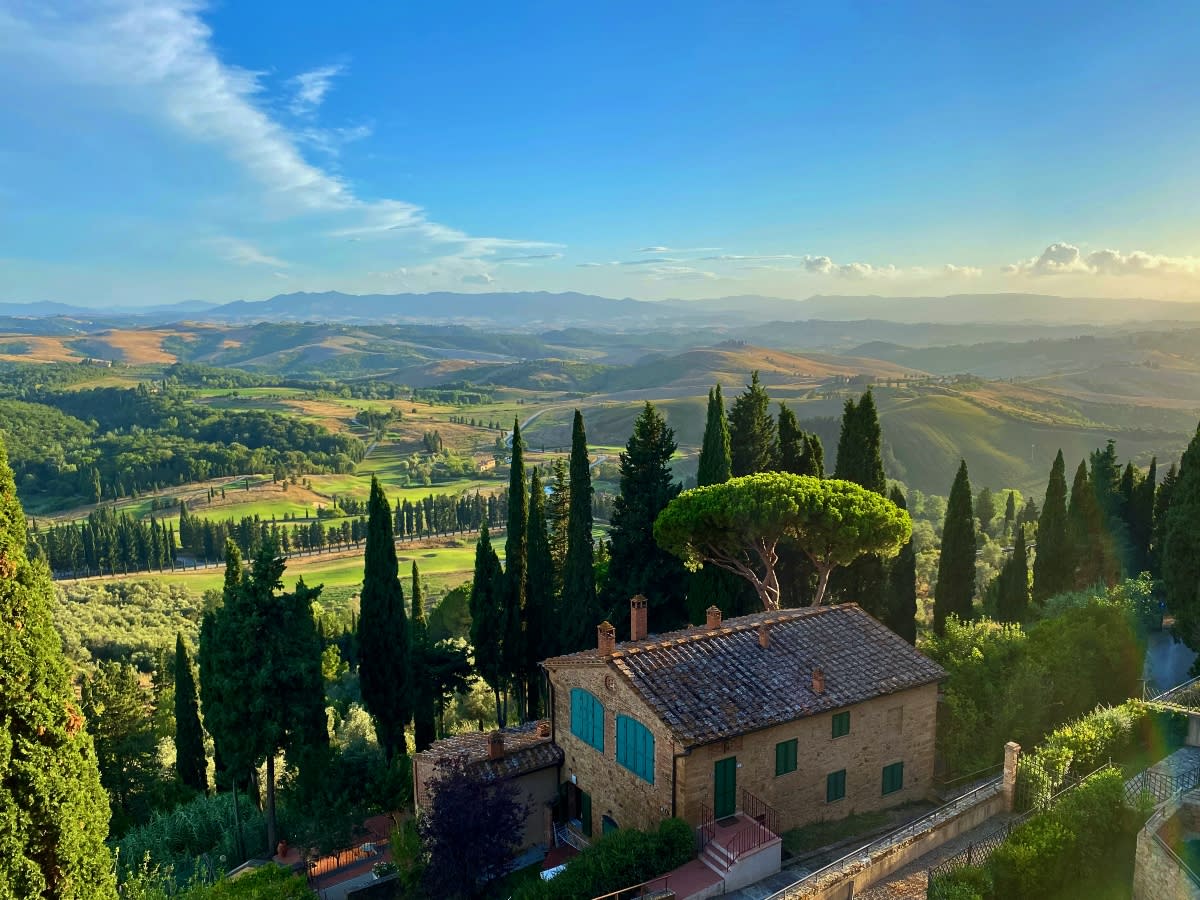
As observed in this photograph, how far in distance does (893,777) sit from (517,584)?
51.3ft

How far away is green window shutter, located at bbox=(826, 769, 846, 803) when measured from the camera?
19.8 metres

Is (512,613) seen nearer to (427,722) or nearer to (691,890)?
(427,722)

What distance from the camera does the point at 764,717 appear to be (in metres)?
18.4

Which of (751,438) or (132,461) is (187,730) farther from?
(132,461)

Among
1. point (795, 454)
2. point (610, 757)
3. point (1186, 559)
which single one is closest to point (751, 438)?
point (795, 454)

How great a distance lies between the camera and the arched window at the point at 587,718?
1988cm

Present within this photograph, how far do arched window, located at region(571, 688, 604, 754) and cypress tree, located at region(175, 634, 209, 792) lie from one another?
1763cm

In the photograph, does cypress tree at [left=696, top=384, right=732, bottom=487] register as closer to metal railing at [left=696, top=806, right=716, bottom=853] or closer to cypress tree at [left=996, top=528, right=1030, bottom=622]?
metal railing at [left=696, top=806, right=716, bottom=853]

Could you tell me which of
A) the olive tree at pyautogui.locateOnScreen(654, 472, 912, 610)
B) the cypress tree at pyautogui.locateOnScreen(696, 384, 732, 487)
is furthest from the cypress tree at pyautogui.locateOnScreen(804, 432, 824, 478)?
the olive tree at pyautogui.locateOnScreen(654, 472, 912, 610)

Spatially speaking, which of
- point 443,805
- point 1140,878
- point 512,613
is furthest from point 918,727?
point 512,613

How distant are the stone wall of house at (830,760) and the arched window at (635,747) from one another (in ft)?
3.66

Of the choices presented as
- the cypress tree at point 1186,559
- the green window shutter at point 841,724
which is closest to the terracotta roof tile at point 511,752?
the green window shutter at point 841,724

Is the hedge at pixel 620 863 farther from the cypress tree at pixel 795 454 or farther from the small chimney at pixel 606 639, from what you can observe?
the cypress tree at pixel 795 454

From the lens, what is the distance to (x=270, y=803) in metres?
22.5
